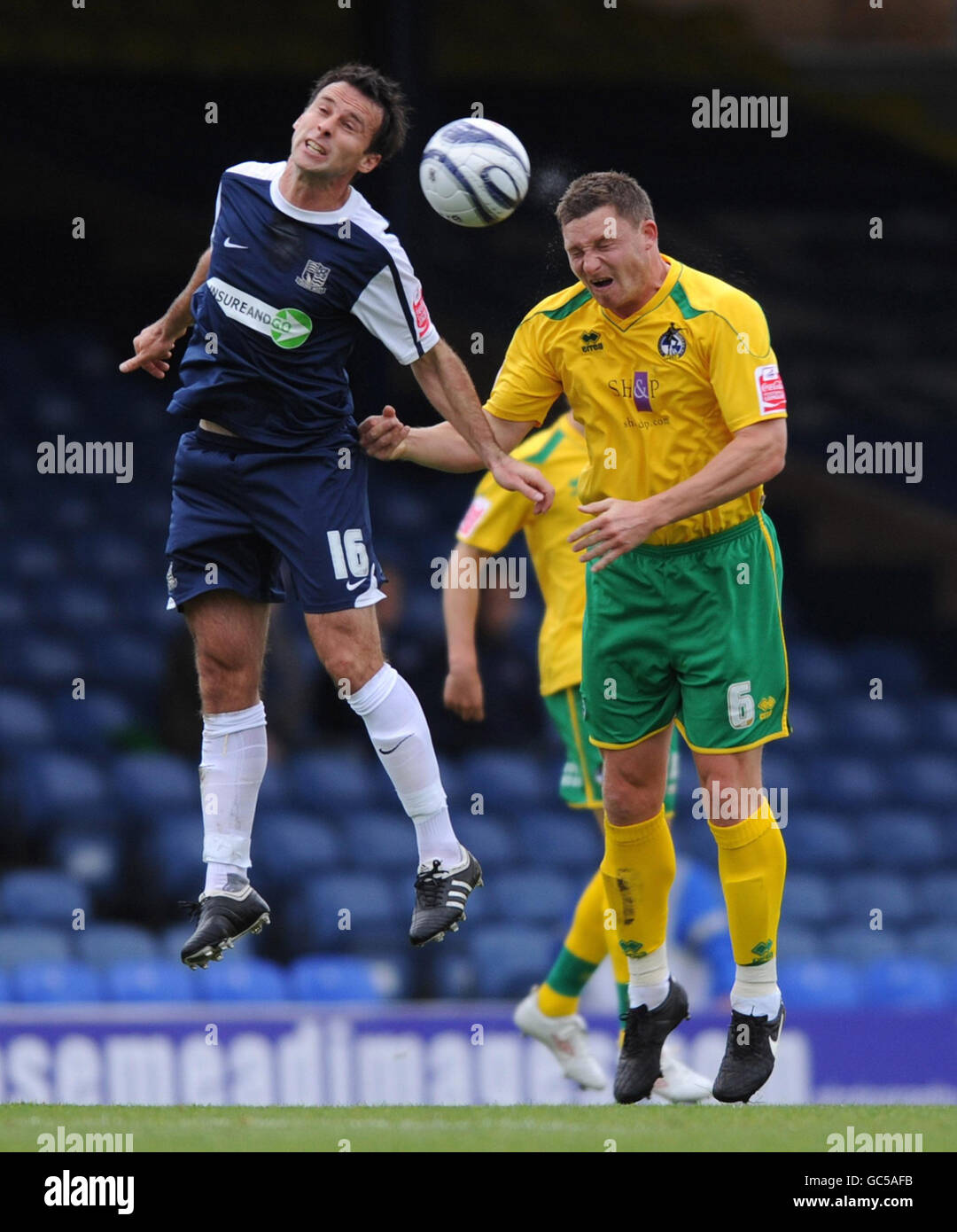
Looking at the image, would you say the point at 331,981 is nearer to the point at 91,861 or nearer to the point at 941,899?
the point at 91,861

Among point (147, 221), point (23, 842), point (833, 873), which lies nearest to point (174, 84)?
point (147, 221)

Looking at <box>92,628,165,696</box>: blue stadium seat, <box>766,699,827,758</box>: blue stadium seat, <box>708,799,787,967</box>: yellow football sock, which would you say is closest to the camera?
<box>708,799,787,967</box>: yellow football sock

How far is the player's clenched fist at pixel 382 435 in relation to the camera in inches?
243

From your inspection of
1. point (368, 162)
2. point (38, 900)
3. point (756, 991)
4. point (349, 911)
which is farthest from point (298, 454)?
point (38, 900)

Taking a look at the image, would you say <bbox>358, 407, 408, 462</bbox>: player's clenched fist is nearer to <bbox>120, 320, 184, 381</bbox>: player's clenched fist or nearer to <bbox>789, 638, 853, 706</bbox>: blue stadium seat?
<bbox>120, 320, 184, 381</bbox>: player's clenched fist

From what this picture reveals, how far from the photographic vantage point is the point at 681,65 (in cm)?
1642

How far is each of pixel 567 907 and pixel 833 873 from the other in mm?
2642

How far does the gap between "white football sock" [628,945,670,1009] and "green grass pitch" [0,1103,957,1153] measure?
1.13 ft

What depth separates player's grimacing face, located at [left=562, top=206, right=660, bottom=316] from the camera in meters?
5.85

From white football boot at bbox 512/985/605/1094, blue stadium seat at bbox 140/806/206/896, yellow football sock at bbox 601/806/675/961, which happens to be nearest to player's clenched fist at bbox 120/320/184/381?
yellow football sock at bbox 601/806/675/961

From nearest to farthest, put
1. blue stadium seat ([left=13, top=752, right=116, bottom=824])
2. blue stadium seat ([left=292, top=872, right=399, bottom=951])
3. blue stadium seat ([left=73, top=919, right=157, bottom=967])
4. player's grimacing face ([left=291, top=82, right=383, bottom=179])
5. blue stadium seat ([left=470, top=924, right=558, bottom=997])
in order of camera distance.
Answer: player's grimacing face ([left=291, top=82, right=383, bottom=179])
blue stadium seat ([left=73, top=919, right=157, bottom=967])
blue stadium seat ([left=470, top=924, right=558, bottom=997])
blue stadium seat ([left=292, top=872, right=399, bottom=951])
blue stadium seat ([left=13, top=752, right=116, bottom=824])

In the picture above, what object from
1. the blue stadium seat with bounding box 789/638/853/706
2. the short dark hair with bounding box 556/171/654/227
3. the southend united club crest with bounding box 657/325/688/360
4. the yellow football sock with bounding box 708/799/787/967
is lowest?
the yellow football sock with bounding box 708/799/787/967

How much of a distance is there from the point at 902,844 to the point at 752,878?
826cm

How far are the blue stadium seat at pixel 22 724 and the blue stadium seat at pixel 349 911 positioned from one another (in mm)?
2176
